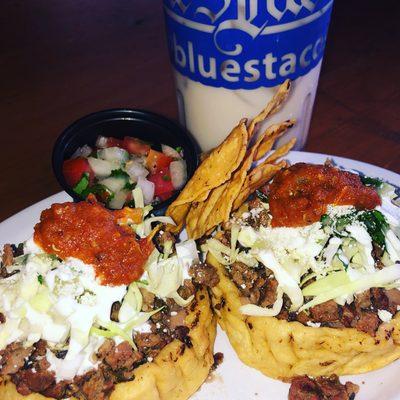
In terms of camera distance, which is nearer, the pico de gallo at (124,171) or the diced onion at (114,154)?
the pico de gallo at (124,171)

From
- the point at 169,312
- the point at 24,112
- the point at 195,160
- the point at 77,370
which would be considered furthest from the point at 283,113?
the point at 24,112

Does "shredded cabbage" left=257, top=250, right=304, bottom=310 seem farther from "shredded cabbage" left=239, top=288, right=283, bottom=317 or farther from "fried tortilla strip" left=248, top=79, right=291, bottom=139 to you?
"fried tortilla strip" left=248, top=79, right=291, bottom=139

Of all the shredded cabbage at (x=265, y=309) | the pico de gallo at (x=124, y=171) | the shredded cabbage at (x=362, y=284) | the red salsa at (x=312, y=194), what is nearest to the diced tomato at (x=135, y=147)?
the pico de gallo at (x=124, y=171)

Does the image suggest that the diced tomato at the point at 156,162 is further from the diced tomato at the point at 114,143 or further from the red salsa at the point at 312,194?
the red salsa at the point at 312,194

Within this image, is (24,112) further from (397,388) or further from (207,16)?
(397,388)

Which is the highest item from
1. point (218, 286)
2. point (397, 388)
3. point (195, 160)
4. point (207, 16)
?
point (207, 16)

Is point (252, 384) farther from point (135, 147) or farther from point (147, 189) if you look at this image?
point (135, 147)

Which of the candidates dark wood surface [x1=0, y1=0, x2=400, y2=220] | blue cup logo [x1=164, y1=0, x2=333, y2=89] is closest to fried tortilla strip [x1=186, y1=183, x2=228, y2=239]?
blue cup logo [x1=164, y1=0, x2=333, y2=89]
